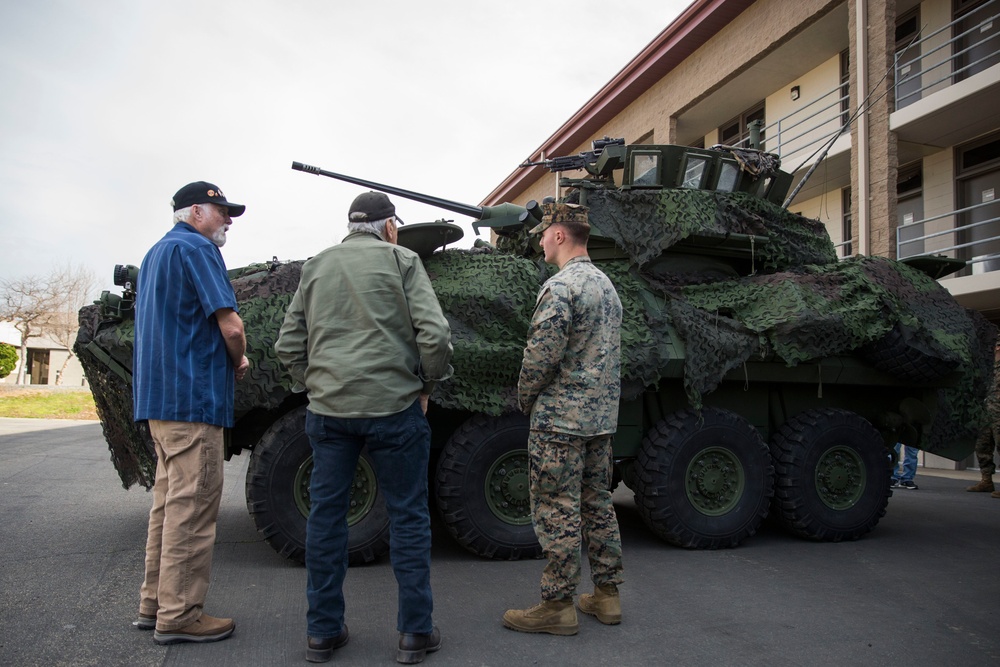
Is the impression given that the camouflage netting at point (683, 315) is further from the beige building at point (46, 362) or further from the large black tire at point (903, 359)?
the beige building at point (46, 362)

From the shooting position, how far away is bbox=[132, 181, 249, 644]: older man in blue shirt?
3.26 m

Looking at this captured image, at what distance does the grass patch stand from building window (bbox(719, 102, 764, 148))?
17.6 meters

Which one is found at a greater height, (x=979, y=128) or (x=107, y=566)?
(x=979, y=128)

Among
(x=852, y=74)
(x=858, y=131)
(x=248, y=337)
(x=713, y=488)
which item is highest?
(x=852, y=74)

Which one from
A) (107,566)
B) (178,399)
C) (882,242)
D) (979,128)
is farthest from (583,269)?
(979,128)

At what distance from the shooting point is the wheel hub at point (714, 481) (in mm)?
5492

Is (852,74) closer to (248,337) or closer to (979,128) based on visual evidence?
(979,128)

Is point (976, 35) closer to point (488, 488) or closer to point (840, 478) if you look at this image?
point (840, 478)

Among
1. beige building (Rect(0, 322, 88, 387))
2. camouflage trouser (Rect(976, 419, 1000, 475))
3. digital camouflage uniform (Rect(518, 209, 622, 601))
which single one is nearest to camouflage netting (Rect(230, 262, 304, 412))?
digital camouflage uniform (Rect(518, 209, 622, 601))

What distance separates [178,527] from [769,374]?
13.8ft

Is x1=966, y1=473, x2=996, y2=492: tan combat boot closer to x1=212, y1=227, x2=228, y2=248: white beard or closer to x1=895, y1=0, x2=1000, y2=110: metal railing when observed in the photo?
x1=895, y1=0, x2=1000, y2=110: metal railing

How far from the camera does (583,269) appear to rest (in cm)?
378

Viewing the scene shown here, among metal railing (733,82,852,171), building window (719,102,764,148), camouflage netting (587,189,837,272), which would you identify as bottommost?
camouflage netting (587,189,837,272)

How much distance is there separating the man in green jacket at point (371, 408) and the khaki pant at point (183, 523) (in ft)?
1.60
